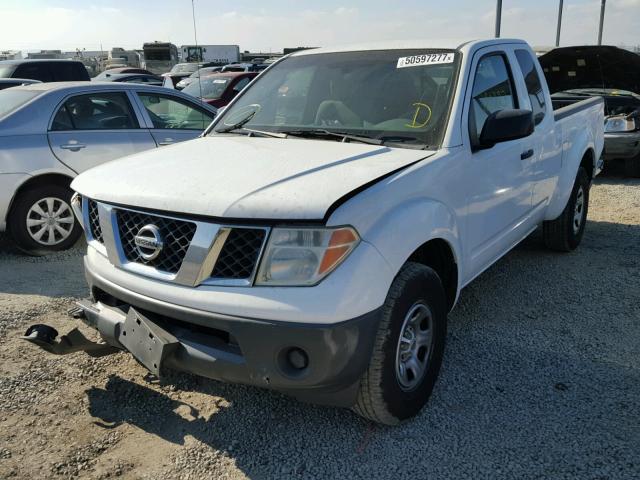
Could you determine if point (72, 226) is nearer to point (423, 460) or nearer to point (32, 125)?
point (32, 125)

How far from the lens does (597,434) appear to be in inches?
112

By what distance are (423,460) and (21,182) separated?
15.1ft

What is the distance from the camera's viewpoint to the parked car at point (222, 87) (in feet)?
38.0

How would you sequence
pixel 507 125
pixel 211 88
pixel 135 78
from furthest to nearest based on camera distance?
pixel 135 78, pixel 211 88, pixel 507 125

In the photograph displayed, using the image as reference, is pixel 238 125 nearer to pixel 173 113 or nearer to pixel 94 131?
pixel 94 131

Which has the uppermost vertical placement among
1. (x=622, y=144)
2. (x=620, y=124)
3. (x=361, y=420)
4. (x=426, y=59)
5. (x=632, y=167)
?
(x=426, y=59)

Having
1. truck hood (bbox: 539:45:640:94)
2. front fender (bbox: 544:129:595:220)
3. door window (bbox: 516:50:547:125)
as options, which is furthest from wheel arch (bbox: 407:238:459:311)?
truck hood (bbox: 539:45:640:94)

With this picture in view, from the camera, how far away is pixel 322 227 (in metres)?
2.35

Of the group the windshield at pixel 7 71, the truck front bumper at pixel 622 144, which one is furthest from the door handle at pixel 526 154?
the windshield at pixel 7 71

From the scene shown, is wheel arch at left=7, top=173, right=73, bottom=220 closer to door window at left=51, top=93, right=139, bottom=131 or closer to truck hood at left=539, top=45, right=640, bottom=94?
door window at left=51, top=93, right=139, bottom=131

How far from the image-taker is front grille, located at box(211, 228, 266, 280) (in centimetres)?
239

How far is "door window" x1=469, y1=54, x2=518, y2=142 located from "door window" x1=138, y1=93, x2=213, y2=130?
3830 millimetres

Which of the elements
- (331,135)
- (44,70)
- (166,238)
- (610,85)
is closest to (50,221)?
(331,135)

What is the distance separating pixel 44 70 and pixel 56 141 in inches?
323
